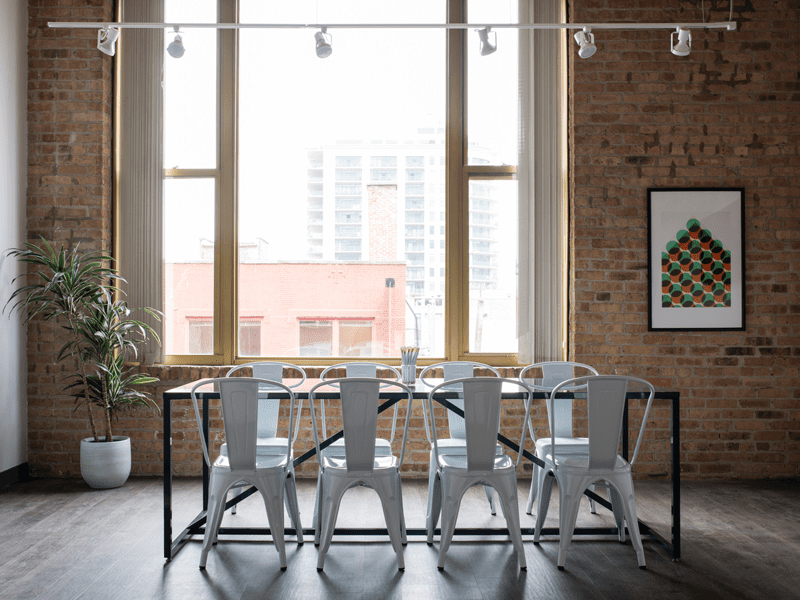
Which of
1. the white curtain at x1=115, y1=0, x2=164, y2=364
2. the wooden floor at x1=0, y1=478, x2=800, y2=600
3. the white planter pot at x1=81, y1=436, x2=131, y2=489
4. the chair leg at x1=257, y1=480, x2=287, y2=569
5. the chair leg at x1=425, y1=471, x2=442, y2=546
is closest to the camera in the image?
the wooden floor at x1=0, y1=478, x2=800, y2=600

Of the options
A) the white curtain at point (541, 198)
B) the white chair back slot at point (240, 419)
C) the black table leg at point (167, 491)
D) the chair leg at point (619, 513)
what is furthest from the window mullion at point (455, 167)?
the black table leg at point (167, 491)

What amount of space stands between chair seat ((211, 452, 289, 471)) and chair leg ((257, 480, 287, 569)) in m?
0.07

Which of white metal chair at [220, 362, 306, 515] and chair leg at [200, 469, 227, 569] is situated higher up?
white metal chair at [220, 362, 306, 515]

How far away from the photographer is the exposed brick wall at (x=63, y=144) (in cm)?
480

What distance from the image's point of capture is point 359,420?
300 cm

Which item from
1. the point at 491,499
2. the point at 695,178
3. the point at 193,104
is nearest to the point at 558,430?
the point at 491,499

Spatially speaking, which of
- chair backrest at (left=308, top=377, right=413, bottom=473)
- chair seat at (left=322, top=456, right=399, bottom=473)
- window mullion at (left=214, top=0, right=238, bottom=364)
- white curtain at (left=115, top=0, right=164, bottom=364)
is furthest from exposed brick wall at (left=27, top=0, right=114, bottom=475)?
chair backrest at (left=308, top=377, right=413, bottom=473)

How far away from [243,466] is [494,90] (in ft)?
11.8

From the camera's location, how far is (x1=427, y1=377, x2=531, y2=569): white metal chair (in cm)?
298

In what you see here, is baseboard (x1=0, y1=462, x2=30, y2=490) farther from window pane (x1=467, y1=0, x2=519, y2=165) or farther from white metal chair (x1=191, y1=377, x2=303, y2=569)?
window pane (x1=467, y1=0, x2=519, y2=165)

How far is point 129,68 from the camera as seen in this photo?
16.2 ft

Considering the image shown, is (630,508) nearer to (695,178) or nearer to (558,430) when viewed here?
(558,430)

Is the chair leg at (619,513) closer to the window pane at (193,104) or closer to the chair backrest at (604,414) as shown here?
the chair backrest at (604,414)

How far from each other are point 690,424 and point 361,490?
2652 mm
